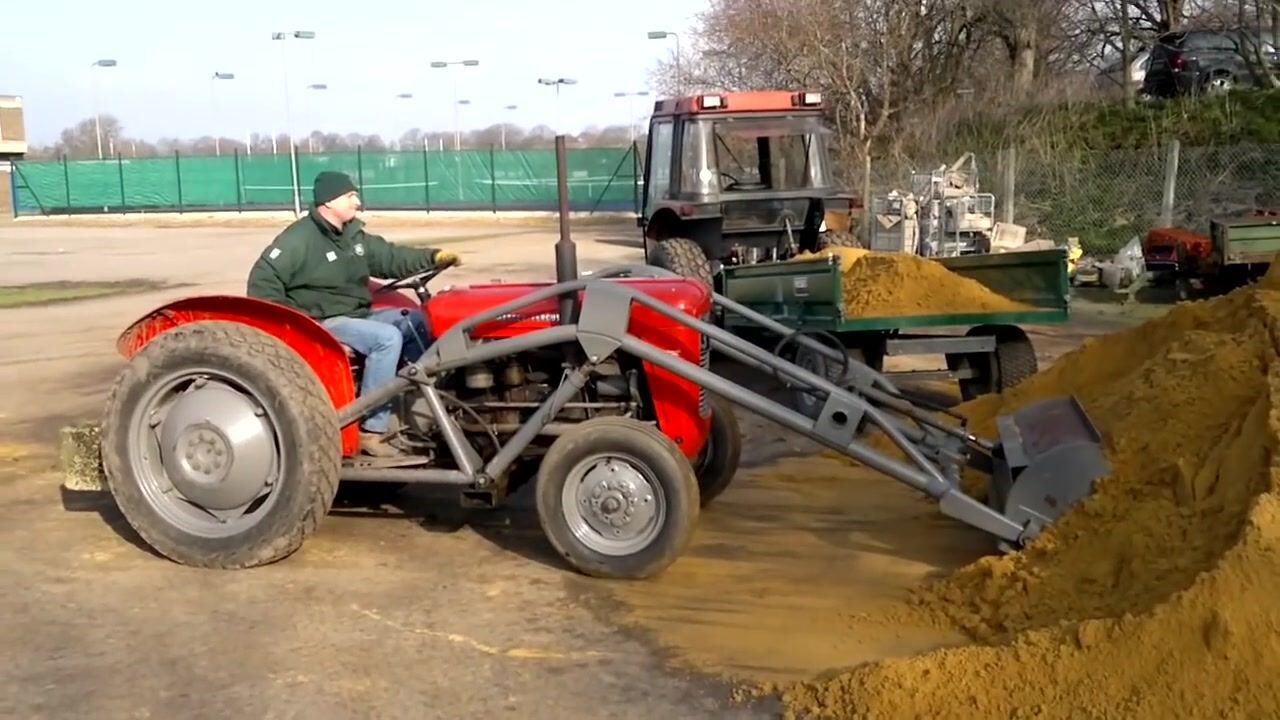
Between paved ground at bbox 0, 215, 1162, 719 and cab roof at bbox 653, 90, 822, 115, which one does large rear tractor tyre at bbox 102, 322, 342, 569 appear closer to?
paved ground at bbox 0, 215, 1162, 719

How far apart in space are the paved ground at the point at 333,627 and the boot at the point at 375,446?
1.52 feet

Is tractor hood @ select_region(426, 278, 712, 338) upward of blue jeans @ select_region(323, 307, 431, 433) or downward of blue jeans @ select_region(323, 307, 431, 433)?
upward

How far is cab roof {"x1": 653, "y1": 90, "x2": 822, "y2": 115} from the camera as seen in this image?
1220 centimetres

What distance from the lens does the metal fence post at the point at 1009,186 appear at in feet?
66.5

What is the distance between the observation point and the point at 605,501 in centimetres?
534

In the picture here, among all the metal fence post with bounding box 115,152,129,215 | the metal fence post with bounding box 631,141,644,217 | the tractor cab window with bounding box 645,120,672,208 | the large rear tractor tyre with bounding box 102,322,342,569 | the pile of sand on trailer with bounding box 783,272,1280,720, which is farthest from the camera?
the metal fence post with bounding box 115,152,129,215

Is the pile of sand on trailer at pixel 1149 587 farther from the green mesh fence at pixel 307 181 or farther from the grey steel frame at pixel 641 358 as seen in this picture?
the green mesh fence at pixel 307 181

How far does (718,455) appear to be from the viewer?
21.3 feet

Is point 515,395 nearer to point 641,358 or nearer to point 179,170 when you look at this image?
point 641,358

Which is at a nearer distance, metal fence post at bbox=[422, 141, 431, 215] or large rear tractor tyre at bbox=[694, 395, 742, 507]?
large rear tractor tyre at bbox=[694, 395, 742, 507]

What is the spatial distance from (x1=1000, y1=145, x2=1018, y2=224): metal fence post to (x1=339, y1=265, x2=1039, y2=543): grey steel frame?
15.3m

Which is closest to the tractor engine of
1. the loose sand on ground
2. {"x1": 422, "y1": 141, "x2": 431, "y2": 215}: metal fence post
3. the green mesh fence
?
the loose sand on ground

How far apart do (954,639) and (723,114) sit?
831 cm

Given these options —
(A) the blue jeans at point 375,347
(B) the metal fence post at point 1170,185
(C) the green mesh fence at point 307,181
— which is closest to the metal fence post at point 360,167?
(C) the green mesh fence at point 307,181
